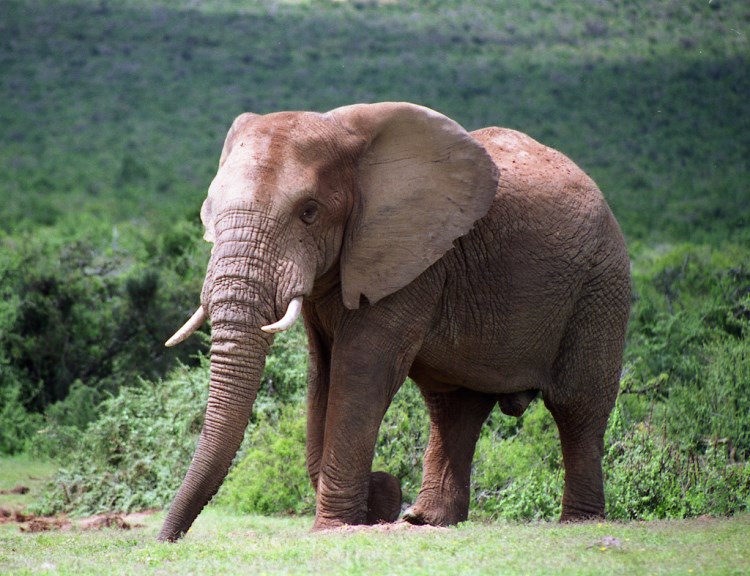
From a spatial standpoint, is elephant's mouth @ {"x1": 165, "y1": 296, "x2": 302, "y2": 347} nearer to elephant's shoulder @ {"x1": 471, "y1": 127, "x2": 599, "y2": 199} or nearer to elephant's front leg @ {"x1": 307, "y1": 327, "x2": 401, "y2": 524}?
elephant's front leg @ {"x1": 307, "y1": 327, "x2": 401, "y2": 524}

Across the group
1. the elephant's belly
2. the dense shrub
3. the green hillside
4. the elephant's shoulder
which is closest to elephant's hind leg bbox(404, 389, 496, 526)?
the elephant's belly

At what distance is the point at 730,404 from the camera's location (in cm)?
1138

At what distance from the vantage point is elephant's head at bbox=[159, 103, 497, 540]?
23.1ft

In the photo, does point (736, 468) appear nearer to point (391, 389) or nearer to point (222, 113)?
point (391, 389)

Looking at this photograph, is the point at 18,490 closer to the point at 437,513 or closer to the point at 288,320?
the point at 437,513

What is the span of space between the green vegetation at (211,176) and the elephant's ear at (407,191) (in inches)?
65.0

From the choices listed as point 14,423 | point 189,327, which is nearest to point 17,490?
point 14,423

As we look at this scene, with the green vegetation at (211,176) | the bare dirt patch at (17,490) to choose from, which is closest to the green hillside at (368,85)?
the green vegetation at (211,176)

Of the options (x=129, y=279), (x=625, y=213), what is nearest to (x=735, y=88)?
(x=625, y=213)

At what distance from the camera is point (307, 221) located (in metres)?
7.40

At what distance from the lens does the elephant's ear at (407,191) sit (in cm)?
766

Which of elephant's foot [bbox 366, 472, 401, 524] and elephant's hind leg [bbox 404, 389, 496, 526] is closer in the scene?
Result: elephant's foot [bbox 366, 472, 401, 524]

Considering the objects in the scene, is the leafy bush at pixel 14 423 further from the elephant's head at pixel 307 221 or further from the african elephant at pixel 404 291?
the elephant's head at pixel 307 221

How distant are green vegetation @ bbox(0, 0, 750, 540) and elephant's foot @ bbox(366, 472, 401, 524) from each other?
0.64 meters
